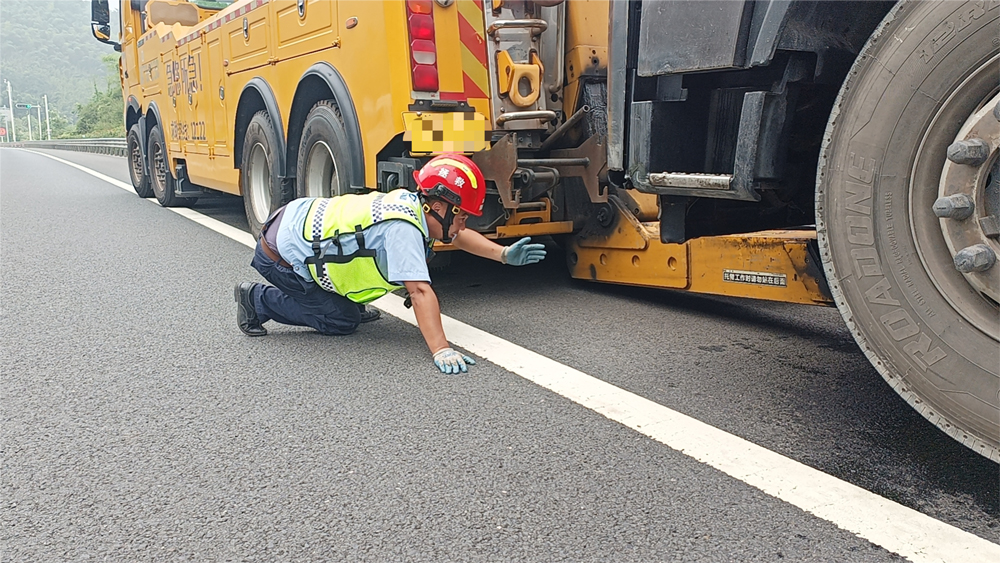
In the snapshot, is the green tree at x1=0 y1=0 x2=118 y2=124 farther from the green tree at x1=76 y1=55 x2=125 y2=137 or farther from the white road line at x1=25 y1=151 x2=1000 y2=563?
the white road line at x1=25 y1=151 x2=1000 y2=563

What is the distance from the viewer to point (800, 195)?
2730 mm

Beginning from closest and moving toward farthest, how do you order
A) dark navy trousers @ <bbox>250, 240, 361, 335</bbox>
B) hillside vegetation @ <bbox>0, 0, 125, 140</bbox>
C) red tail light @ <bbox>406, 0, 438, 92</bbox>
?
dark navy trousers @ <bbox>250, 240, 361, 335</bbox> < red tail light @ <bbox>406, 0, 438, 92</bbox> < hillside vegetation @ <bbox>0, 0, 125, 140</bbox>

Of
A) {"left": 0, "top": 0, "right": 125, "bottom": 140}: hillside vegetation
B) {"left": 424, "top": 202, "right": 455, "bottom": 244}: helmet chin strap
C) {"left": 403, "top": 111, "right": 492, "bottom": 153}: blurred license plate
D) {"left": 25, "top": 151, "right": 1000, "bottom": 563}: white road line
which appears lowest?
{"left": 25, "top": 151, "right": 1000, "bottom": 563}: white road line

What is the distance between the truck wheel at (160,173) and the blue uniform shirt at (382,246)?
627 centimetres

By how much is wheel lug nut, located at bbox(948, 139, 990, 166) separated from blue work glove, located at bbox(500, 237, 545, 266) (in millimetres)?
1994

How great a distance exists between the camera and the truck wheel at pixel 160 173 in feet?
31.4

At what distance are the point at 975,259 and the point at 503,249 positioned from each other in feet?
7.23

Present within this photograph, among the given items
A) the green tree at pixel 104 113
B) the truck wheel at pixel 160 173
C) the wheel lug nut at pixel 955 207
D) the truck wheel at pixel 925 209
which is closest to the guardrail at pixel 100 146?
the truck wheel at pixel 160 173

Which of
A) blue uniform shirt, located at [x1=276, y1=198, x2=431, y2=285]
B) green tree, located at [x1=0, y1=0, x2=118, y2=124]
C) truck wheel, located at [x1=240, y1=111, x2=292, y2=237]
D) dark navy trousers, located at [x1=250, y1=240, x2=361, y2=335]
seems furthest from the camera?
green tree, located at [x1=0, y1=0, x2=118, y2=124]

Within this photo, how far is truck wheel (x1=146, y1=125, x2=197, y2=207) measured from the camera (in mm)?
9586

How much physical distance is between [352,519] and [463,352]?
152cm

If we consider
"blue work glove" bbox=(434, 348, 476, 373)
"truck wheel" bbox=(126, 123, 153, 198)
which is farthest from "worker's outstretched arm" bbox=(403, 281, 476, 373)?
"truck wheel" bbox=(126, 123, 153, 198)

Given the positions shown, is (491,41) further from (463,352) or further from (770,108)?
(770,108)

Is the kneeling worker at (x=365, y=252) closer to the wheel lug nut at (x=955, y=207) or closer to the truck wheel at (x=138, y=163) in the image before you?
the wheel lug nut at (x=955, y=207)
